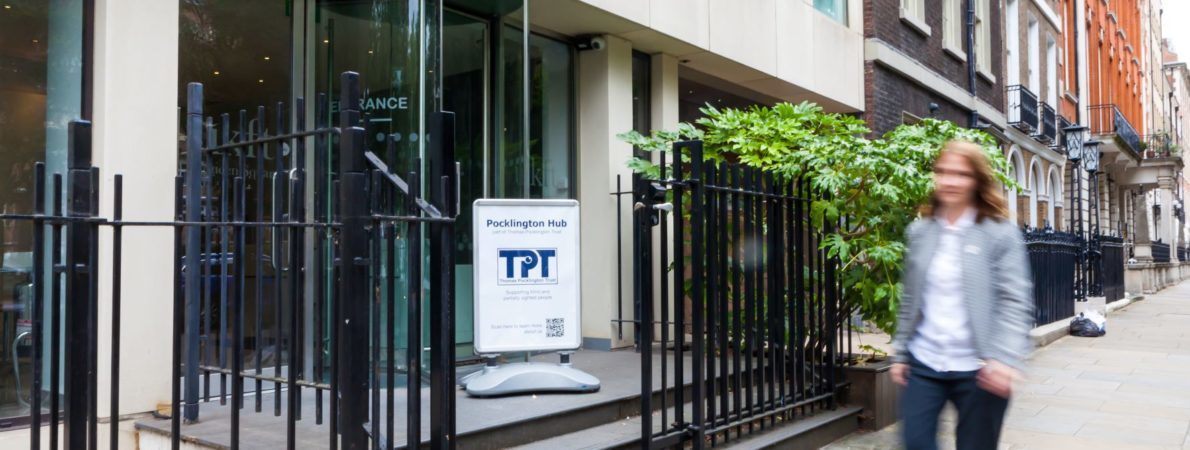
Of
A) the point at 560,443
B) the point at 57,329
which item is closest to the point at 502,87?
the point at 560,443

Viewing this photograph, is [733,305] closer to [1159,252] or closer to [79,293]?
[79,293]

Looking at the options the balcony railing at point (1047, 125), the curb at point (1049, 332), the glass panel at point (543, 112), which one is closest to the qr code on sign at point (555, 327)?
the glass panel at point (543, 112)

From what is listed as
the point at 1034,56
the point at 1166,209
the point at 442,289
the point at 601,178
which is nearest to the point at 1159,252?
the point at 1166,209

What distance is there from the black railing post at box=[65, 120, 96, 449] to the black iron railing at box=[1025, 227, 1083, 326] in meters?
12.0

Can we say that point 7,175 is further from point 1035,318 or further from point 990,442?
point 1035,318

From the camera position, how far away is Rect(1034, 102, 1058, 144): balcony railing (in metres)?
22.4

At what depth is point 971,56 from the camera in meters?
17.6

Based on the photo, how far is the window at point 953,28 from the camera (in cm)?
1666

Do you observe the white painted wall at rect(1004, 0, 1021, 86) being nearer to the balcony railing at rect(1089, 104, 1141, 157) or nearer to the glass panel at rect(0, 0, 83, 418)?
the balcony railing at rect(1089, 104, 1141, 157)

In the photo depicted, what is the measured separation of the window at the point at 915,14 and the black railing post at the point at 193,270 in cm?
1233

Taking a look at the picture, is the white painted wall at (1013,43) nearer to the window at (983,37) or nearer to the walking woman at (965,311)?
the window at (983,37)

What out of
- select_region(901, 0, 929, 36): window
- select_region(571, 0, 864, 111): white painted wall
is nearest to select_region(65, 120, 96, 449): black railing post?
select_region(571, 0, 864, 111): white painted wall

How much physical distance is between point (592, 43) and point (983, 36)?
1281 cm

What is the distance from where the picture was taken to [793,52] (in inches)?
463
